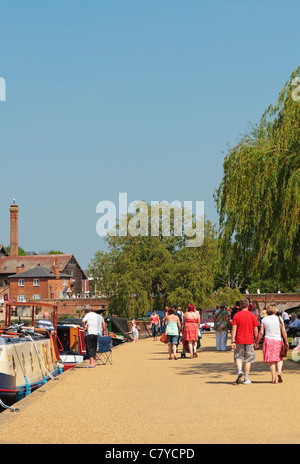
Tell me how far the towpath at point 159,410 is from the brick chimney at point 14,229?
11676 centimetres

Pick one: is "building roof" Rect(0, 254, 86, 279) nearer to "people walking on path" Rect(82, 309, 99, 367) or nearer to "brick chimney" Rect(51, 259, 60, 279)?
"brick chimney" Rect(51, 259, 60, 279)

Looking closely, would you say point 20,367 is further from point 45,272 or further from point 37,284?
point 37,284

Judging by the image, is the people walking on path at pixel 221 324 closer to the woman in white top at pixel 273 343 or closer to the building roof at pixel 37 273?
the woman in white top at pixel 273 343

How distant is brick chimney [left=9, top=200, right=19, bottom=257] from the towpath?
116765mm

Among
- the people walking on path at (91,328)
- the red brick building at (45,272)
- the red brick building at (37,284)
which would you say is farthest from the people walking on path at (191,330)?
the red brick building at (45,272)

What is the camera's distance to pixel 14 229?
443ft

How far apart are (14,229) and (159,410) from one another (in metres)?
126

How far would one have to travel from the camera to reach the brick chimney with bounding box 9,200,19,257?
13412 centimetres

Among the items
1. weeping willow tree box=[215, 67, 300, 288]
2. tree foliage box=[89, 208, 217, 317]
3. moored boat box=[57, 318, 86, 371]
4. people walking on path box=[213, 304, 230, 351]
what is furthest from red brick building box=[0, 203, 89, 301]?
weeping willow tree box=[215, 67, 300, 288]

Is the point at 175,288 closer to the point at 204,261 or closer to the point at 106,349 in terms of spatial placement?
the point at 204,261

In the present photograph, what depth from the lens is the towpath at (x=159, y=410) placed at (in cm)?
945

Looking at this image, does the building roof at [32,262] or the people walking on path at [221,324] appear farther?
the building roof at [32,262]

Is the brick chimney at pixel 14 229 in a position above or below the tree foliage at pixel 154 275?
above
